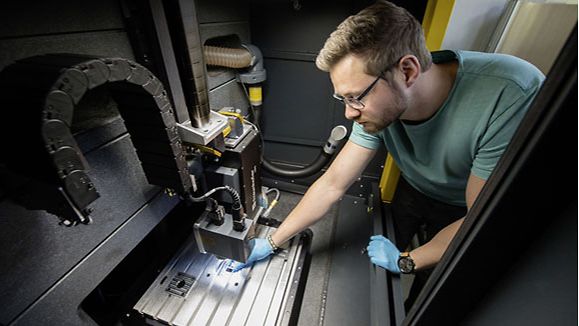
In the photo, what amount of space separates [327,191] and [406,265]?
1.40 feet

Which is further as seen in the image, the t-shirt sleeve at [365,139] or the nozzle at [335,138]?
the nozzle at [335,138]

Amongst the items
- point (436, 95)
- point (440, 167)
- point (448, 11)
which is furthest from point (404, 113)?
point (448, 11)

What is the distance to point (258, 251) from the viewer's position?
115 centimetres

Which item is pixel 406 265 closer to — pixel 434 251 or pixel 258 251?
pixel 434 251

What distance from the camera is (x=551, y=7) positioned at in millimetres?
926

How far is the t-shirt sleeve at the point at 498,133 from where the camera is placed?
720mm

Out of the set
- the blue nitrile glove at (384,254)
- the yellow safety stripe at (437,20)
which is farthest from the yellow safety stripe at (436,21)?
the blue nitrile glove at (384,254)

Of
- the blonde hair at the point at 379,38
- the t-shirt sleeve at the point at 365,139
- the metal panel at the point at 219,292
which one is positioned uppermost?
the blonde hair at the point at 379,38

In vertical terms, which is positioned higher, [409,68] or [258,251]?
[409,68]

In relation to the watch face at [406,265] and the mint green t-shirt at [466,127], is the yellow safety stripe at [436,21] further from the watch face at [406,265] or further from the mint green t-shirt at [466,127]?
the watch face at [406,265]

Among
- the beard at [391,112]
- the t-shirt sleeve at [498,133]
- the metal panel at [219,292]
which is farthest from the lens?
the metal panel at [219,292]

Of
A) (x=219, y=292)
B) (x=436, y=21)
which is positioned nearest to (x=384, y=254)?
(x=219, y=292)

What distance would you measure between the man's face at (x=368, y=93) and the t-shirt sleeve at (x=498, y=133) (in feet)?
0.84

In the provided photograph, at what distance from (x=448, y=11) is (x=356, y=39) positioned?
66cm
